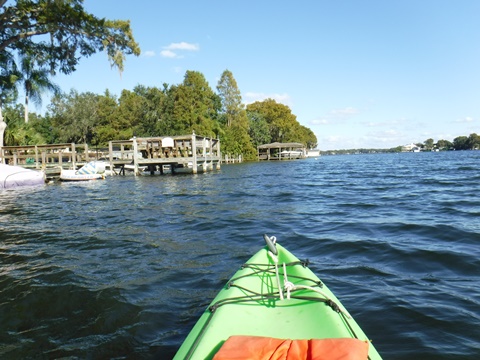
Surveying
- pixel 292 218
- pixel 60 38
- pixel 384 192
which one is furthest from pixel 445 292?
pixel 60 38

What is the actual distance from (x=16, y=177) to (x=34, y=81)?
7.02 metres

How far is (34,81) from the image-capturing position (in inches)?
945

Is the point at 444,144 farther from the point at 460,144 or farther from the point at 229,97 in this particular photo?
the point at 229,97

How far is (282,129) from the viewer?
9150cm

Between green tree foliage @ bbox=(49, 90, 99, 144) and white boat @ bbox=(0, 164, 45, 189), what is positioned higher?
green tree foliage @ bbox=(49, 90, 99, 144)

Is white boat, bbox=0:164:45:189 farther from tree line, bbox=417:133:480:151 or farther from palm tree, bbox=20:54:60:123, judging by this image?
tree line, bbox=417:133:480:151

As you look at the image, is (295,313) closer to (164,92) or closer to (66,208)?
(66,208)

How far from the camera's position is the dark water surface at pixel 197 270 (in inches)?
149

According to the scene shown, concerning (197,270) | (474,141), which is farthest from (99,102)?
(474,141)

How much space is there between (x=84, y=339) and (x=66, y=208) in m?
10.1

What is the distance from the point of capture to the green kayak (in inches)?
98.5

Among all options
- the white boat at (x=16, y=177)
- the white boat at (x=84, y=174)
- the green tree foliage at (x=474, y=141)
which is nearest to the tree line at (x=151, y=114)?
the white boat at (x=84, y=174)

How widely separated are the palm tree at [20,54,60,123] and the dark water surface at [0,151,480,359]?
14658 mm

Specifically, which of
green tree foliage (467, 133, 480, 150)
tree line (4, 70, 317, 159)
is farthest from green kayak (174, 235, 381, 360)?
green tree foliage (467, 133, 480, 150)
